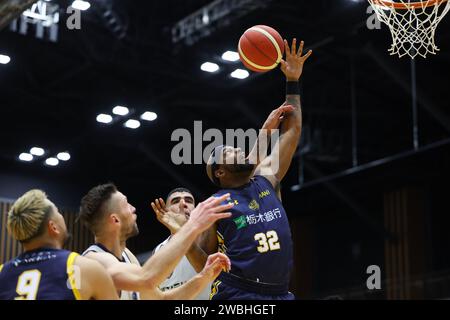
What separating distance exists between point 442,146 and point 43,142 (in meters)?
7.72

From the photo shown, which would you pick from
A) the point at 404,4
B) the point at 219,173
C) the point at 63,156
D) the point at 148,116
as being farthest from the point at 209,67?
the point at 219,173

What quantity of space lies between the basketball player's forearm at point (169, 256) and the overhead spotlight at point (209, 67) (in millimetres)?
9862

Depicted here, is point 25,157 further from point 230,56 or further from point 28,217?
point 28,217

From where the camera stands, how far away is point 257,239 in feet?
16.7

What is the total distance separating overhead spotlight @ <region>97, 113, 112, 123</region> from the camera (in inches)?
611

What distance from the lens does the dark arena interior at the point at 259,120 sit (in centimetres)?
1305

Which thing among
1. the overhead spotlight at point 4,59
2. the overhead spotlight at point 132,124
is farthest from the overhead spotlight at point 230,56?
the overhead spotlight at point 4,59

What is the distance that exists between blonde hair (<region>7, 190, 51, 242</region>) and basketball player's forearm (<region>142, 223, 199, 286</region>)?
58 cm

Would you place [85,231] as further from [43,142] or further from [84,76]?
[84,76]

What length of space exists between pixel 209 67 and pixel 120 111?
2184 millimetres

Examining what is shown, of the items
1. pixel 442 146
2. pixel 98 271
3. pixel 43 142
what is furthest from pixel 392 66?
pixel 98 271

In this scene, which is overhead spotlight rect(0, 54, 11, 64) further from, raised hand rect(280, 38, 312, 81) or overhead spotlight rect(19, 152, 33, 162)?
raised hand rect(280, 38, 312, 81)

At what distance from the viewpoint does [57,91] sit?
15.1m

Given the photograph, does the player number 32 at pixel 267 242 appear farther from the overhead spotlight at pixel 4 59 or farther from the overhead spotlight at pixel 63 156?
the overhead spotlight at pixel 63 156
